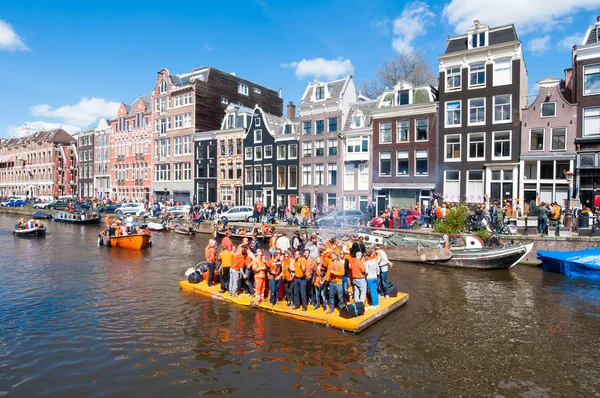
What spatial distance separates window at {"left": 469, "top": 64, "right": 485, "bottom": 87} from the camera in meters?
35.6

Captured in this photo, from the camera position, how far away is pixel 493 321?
14.9m

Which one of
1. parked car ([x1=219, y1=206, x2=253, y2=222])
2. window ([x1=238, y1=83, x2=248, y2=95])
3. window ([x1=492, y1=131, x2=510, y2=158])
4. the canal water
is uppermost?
window ([x1=238, y1=83, x2=248, y2=95])

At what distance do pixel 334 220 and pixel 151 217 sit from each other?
24.3 meters

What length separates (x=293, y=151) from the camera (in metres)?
49.1

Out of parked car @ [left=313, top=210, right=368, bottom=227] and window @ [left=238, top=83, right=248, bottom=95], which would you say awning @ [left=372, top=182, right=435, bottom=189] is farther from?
window @ [left=238, top=83, right=248, bottom=95]

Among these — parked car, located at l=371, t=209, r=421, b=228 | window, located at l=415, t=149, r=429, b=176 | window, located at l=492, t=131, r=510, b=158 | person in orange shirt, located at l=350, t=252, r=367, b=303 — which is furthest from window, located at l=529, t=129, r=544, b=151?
person in orange shirt, located at l=350, t=252, r=367, b=303

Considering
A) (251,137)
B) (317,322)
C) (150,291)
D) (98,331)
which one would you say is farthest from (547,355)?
(251,137)

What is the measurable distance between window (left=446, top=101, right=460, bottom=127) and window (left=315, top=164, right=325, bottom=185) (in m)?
14.1

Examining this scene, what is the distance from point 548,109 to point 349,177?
1869 cm

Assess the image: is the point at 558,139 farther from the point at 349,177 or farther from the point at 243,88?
the point at 243,88

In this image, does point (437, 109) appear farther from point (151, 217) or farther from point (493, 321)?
point (151, 217)

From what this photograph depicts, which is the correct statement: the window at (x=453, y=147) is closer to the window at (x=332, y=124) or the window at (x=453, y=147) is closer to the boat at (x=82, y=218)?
the window at (x=332, y=124)

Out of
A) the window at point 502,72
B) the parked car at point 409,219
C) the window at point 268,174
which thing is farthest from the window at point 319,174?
the window at point 502,72

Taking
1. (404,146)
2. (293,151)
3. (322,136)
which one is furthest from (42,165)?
(404,146)
